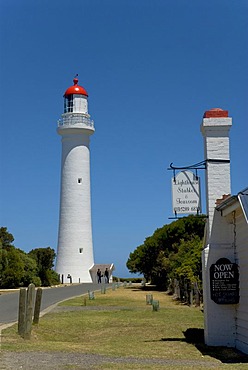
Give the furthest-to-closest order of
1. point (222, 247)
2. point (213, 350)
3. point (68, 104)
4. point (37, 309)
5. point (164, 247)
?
point (68, 104) → point (164, 247) → point (37, 309) → point (222, 247) → point (213, 350)

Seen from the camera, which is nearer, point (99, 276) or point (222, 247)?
point (222, 247)

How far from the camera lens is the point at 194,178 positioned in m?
14.5

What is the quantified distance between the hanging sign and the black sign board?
1.39 meters

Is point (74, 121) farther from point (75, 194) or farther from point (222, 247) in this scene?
point (222, 247)

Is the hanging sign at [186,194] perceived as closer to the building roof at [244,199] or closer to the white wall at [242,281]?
the white wall at [242,281]

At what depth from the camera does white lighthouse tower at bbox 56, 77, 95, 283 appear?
196 ft

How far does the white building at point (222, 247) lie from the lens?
13.2m

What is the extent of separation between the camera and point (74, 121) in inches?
2411

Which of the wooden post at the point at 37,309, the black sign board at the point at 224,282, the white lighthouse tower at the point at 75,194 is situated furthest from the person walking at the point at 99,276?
the black sign board at the point at 224,282

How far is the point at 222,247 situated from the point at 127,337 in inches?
132

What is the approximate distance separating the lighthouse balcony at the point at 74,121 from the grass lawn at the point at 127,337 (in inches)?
1582

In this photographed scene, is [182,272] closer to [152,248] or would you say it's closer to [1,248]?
[152,248]

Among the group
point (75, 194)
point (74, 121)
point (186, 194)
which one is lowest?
point (186, 194)

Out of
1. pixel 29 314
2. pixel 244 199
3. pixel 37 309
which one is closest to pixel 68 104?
pixel 37 309
